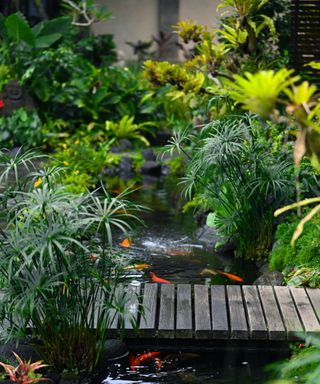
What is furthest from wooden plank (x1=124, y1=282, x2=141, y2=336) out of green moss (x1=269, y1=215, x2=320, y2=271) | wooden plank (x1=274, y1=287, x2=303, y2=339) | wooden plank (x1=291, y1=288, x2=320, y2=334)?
green moss (x1=269, y1=215, x2=320, y2=271)

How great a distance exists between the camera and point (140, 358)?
17.2 feet

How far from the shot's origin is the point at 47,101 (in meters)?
13.8

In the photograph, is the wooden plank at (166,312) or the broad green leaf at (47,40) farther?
the broad green leaf at (47,40)

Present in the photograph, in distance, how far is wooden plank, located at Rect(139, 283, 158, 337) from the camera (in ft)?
17.5

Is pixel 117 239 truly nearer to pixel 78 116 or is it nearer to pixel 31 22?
pixel 78 116

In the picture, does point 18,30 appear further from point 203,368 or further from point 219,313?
point 203,368

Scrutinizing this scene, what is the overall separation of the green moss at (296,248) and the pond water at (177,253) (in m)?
0.31

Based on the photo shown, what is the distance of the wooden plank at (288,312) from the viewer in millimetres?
5309

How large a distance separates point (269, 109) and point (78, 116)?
11170 mm

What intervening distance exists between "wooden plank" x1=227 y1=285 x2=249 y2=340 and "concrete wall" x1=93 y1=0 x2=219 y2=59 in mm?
14161

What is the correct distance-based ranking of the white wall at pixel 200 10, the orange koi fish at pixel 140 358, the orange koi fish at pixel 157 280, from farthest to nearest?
the white wall at pixel 200 10 < the orange koi fish at pixel 157 280 < the orange koi fish at pixel 140 358

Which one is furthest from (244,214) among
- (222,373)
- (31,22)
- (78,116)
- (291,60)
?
(31,22)

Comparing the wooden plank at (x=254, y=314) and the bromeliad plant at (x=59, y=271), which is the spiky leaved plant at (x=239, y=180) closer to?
the wooden plank at (x=254, y=314)

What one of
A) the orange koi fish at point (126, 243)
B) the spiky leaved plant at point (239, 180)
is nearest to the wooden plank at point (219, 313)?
the spiky leaved plant at point (239, 180)
